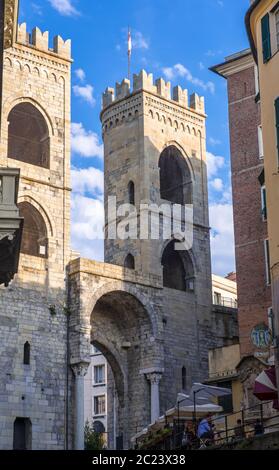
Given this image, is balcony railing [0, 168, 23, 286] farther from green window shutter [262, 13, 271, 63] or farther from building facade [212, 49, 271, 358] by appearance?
building facade [212, 49, 271, 358]

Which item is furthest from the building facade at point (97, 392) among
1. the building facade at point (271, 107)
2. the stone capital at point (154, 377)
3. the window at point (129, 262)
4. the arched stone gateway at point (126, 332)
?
the building facade at point (271, 107)

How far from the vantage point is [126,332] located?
42.1 metres

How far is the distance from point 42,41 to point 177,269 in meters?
13.7

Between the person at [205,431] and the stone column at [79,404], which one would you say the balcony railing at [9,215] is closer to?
the person at [205,431]

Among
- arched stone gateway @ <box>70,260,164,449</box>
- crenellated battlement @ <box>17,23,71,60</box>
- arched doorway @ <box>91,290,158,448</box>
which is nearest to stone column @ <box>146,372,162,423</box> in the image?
arched stone gateway @ <box>70,260,164,449</box>

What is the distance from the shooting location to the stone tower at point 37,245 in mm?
35562

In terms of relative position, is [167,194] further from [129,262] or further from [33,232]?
[33,232]

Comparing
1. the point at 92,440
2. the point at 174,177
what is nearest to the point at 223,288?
the point at 92,440

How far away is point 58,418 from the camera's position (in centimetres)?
3638

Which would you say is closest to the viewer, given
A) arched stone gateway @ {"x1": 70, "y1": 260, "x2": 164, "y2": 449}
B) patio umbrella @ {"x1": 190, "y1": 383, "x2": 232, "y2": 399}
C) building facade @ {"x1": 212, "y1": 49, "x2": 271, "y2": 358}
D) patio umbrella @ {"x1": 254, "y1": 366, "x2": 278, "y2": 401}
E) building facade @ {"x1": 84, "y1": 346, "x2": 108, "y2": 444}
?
patio umbrella @ {"x1": 254, "y1": 366, "x2": 278, "y2": 401}

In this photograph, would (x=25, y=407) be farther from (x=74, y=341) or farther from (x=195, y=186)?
(x=195, y=186)

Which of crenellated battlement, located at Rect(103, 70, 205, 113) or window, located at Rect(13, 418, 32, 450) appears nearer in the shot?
window, located at Rect(13, 418, 32, 450)

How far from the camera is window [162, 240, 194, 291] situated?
45812 mm
